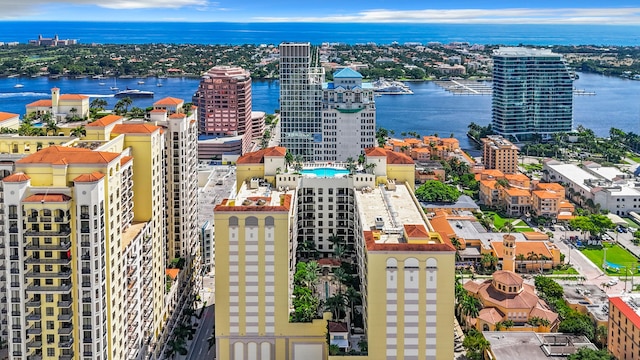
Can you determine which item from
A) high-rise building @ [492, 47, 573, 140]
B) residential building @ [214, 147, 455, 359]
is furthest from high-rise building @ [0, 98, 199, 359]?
high-rise building @ [492, 47, 573, 140]

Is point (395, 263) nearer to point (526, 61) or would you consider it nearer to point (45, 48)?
point (526, 61)

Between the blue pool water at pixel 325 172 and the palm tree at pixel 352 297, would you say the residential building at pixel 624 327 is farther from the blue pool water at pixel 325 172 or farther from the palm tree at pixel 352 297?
the blue pool water at pixel 325 172

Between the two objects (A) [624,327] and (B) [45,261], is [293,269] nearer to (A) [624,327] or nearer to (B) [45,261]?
(B) [45,261]

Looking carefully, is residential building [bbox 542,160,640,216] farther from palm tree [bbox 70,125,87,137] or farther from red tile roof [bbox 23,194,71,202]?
red tile roof [bbox 23,194,71,202]

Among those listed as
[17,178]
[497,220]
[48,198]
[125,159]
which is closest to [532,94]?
[497,220]

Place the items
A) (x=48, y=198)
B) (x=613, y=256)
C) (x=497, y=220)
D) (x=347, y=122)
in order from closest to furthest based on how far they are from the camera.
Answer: (x=48, y=198) → (x=613, y=256) → (x=497, y=220) → (x=347, y=122)
